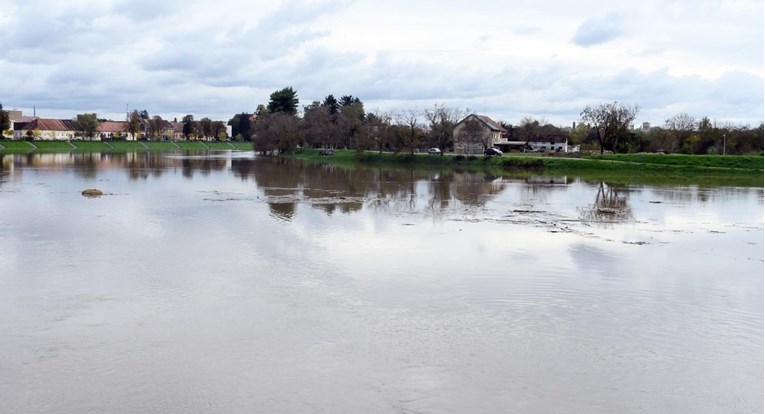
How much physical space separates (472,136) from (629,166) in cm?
2162

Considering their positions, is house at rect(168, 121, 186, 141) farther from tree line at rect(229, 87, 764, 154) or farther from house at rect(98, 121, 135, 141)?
tree line at rect(229, 87, 764, 154)

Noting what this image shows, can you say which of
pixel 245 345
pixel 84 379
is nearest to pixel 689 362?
pixel 245 345

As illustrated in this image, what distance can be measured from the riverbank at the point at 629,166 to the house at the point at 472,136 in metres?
10.1

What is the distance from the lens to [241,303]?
12.1 meters

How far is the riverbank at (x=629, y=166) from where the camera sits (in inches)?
1861

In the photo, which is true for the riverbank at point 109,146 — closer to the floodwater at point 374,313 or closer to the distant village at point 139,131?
the distant village at point 139,131

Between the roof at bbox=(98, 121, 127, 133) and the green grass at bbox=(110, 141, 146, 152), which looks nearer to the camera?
the green grass at bbox=(110, 141, 146, 152)

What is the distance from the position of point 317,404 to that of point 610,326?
17.5 ft

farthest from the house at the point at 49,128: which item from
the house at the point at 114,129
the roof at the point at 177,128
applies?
the roof at the point at 177,128

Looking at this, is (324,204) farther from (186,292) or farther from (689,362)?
(689,362)

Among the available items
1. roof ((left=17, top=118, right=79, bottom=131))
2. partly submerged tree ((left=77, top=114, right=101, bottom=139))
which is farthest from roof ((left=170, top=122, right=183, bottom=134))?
partly submerged tree ((left=77, top=114, right=101, bottom=139))

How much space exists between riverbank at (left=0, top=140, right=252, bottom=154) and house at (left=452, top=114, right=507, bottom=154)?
5075 cm

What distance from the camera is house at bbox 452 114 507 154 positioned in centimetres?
7119

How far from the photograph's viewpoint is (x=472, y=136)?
233ft
